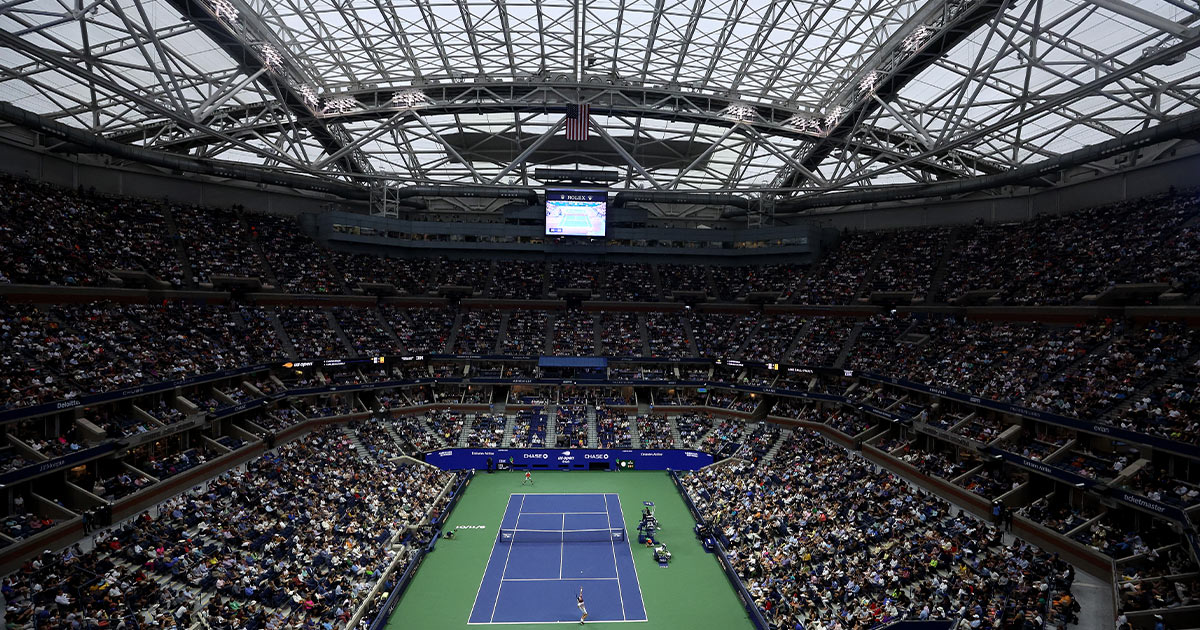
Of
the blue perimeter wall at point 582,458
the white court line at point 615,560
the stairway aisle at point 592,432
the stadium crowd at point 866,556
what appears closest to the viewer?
the stadium crowd at point 866,556

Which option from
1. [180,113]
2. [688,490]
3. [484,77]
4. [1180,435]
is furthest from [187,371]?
[1180,435]

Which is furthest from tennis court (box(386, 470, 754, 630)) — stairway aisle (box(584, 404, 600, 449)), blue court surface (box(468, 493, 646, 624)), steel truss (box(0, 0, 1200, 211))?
steel truss (box(0, 0, 1200, 211))

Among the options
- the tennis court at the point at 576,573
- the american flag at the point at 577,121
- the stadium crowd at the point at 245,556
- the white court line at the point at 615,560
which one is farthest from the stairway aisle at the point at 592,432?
the american flag at the point at 577,121

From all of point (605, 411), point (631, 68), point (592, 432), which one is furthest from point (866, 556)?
point (631, 68)

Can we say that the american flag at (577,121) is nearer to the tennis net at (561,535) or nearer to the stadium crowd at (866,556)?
the stadium crowd at (866,556)

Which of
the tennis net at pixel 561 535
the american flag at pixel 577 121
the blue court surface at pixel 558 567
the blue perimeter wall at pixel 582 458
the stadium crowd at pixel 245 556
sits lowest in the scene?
the blue court surface at pixel 558 567

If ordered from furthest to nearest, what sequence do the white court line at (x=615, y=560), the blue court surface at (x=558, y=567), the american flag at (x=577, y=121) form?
1. the american flag at (x=577, y=121)
2. the white court line at (x=615, y=560)
3. the blue court surface at (x=558, y=567)

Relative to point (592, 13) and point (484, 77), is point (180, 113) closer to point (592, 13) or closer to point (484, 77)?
point (484, 77)

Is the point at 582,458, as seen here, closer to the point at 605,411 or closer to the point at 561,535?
the point at 605,411
